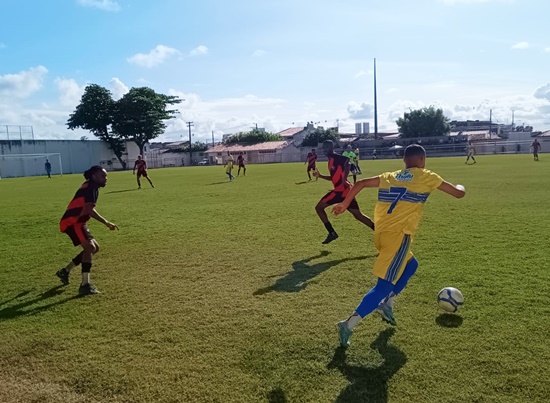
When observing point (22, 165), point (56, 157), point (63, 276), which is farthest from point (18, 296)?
point (56, 157)

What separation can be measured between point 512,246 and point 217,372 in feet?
20.0

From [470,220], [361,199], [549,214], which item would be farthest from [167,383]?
[361,199]

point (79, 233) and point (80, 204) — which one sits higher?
point (80, 204)

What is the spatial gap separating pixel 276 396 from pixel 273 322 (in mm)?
1448

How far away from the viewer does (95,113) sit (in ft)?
217

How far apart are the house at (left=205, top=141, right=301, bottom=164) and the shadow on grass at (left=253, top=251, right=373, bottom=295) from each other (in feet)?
201

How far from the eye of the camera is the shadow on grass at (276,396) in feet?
11.5

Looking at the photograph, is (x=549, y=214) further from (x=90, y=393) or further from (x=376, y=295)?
(x=90, y=393)

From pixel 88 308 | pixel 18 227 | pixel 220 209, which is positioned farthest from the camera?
pixel 220 209

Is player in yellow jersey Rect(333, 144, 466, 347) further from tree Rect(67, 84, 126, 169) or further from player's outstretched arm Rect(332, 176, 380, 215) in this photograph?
tree Rect(67, 84, 126, 169)

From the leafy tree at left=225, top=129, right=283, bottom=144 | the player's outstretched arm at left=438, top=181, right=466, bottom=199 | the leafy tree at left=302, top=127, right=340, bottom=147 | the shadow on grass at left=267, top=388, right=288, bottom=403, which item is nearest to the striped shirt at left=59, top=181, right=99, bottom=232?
the shadow on grass at left=267, top=388, right=288, bottom=403

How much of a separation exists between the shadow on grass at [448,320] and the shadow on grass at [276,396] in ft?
6.66

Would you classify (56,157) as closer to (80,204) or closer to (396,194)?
(80,204)

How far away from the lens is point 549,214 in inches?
427
